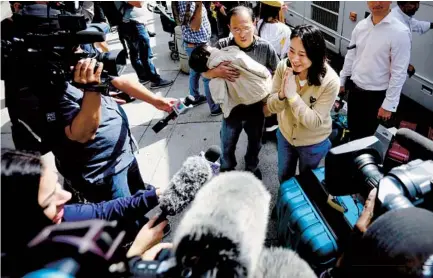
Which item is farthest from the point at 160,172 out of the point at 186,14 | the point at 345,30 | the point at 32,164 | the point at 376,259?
the point at 345,30

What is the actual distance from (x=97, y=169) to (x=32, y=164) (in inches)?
34.3

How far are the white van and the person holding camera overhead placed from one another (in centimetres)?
225

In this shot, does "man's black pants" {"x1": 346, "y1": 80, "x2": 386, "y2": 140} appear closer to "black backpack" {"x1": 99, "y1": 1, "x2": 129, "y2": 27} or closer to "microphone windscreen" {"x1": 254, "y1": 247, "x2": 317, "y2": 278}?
"microphone windscreen" {"x1": 254, "y1": 247, "x2": 317, "y2": 278}

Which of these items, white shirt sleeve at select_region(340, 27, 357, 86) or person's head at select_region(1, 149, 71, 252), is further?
white shirt sleeve at select_region(340, 27, 357, 86)

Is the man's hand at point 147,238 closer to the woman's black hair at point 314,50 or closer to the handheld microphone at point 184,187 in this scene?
the handheld microphone at point 184,187

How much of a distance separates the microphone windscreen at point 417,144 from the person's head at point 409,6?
275 cm

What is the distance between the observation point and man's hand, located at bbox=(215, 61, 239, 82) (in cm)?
267

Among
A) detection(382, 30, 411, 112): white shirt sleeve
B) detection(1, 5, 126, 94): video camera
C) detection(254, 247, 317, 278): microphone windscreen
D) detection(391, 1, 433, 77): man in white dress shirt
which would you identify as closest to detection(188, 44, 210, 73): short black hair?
detection(1, 5, 126, 94): video camera

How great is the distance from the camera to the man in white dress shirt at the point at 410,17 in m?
3.47

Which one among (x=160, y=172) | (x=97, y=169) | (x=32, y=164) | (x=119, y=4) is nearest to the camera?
(x=32, y=164)

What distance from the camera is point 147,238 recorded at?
1.47 metres

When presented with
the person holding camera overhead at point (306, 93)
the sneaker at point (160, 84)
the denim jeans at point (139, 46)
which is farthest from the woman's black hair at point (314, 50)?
the sneaker at point (160, 84)

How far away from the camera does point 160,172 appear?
3.74 m

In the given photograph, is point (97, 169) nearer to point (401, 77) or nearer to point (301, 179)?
point (301, 179)
